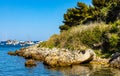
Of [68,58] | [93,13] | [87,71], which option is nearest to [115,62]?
[87,71]

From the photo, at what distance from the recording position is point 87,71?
4138 cm

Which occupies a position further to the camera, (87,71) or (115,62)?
(115,62)

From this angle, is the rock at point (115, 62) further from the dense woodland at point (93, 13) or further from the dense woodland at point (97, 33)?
the dense woodland at point (93, 13)

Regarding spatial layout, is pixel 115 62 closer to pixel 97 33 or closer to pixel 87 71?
pixel 87 71

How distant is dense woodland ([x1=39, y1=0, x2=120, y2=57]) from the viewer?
5361 cm

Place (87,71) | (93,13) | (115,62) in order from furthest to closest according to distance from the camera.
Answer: (93,13)
(115,62)
(87,71)

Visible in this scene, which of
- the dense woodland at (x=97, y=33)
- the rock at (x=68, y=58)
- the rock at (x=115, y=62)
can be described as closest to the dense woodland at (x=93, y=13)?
the dense woodland at (x=97, y=33)

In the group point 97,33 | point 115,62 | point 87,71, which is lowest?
→ point 87,71

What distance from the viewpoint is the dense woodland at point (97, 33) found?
53612 mm

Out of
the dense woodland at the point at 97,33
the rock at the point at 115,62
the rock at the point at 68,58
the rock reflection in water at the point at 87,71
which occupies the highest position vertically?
the dense woodland at the point at 97,33

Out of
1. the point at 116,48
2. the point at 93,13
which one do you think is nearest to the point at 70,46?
the point at 116,48

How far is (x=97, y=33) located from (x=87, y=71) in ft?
51.4

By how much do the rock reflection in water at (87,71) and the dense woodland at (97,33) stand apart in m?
7.56

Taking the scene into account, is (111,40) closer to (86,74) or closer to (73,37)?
(73,37)
